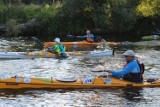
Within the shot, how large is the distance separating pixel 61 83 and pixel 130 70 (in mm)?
2667

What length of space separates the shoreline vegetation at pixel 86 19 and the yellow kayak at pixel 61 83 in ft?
68.1

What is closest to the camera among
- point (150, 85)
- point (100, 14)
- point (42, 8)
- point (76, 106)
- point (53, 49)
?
point (76, 106)

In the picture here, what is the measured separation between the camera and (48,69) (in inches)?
808

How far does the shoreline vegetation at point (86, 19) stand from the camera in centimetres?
3841

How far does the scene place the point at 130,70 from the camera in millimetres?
15461

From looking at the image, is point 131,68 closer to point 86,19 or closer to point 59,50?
point 59,50

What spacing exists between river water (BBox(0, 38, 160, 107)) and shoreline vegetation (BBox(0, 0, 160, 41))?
7.94 meters

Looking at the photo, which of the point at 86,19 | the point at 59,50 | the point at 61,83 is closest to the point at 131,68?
the point at 61,83

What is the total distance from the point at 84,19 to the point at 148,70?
2087 cm

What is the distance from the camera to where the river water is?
14203mm

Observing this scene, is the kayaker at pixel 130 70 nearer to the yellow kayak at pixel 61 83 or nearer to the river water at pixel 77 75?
the yellow kayak at pixel 61 83

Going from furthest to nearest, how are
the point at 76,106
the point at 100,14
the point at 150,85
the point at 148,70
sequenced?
the point at 100,14 < the point at 148,70 < the point at 150,85 < the point at 76,106

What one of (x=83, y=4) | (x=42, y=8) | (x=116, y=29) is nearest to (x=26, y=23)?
(x=42, y=8)

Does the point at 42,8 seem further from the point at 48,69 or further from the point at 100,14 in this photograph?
the point at 48,69
